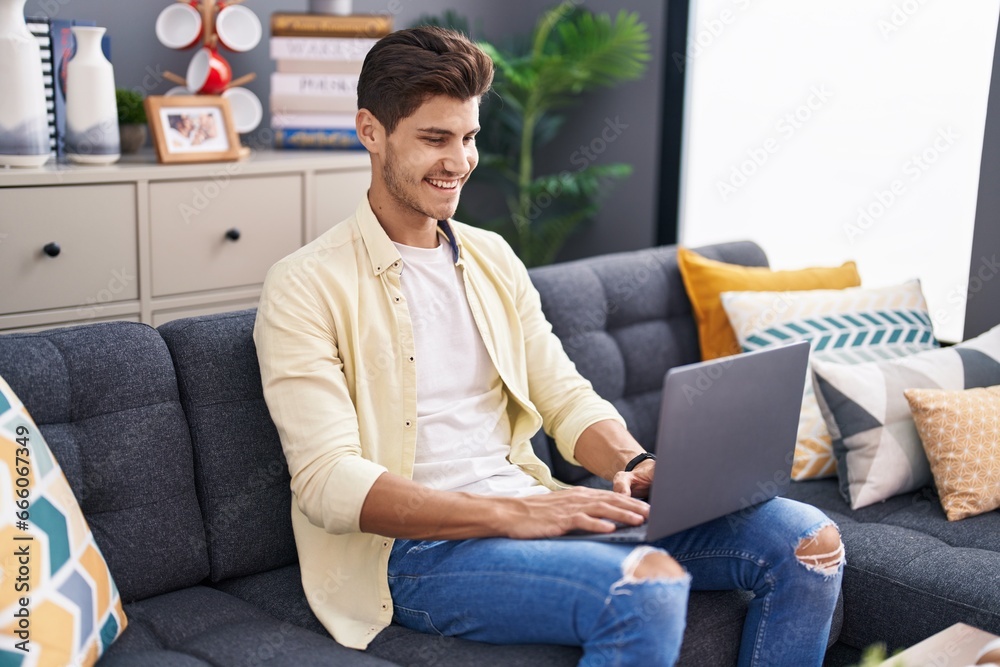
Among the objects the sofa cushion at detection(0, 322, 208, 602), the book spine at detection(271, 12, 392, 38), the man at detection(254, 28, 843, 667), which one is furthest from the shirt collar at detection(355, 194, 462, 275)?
the book spine at detection(271, 12, 392, 38)

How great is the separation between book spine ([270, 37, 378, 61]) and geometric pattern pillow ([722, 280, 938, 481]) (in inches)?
55.5

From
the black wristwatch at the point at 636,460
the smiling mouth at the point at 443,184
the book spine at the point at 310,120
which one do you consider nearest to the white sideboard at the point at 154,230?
the book spine at the point at 310,120

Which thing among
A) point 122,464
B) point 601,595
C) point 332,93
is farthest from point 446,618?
point 332,93

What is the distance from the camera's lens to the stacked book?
322 centimetres

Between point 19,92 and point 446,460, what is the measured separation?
4.87 feet

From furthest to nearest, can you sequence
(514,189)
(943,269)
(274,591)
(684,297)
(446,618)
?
1. (514,189)
2. (943,269)
3. (684,297)
4. (274,591)
5. (446,618)

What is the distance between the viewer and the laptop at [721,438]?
149cm

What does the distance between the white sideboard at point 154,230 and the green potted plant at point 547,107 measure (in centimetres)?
88

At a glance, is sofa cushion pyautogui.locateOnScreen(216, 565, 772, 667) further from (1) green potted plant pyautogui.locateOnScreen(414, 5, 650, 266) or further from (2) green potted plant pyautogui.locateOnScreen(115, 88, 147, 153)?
(1) green potted plant pyautogui.locateOnScreen(414, 5, 650, 266)

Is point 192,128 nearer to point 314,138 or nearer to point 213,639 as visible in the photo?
point 314,138

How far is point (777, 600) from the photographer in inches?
67.9

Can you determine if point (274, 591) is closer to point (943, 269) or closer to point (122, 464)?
point (122, 464)

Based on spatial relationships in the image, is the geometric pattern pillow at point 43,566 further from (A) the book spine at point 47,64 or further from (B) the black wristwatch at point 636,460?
(A) the book spine at point 47,64

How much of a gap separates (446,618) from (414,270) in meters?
0.61
